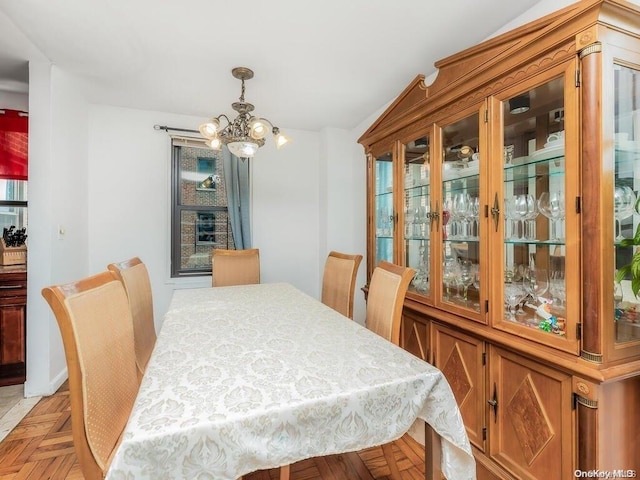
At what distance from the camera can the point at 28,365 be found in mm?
2367

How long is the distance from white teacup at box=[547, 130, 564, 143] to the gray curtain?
278 centimetres

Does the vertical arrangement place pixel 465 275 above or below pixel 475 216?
below

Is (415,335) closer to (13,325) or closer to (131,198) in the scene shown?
(131,198)

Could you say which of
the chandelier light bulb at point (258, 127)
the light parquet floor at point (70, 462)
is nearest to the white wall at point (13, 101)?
the chandelier light bulb at point (258, 127)

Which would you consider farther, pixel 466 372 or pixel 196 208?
pixel 196 208

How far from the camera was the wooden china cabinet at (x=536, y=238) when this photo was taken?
3.65 ft

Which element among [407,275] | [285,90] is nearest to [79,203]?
[285,90]

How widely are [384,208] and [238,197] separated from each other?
67.6 inches

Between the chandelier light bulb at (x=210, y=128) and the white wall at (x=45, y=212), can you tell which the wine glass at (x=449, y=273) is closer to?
the chandelier light bulb at (x=210, y=128)

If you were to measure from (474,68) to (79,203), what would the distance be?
3252 millimetres

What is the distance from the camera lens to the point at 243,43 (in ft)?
6.81

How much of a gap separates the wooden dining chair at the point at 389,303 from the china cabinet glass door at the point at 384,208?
774 mm

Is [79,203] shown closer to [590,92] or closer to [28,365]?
[28,365]

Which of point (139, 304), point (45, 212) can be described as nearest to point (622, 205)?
point (139, 304)
